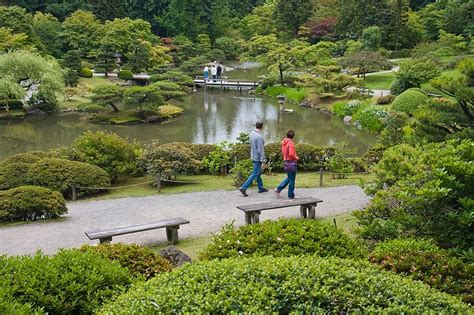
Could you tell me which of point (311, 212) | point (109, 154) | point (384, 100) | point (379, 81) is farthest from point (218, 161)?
point (379, 81)

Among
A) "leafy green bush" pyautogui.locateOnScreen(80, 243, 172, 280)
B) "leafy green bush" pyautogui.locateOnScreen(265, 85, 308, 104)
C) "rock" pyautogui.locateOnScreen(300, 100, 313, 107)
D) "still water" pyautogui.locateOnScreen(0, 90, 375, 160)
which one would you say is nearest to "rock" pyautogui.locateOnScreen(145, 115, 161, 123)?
"still water" pyautogui.locateOnScreen(0, 90, 375, 160)

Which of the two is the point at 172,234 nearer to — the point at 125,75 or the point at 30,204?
the point at 30,204

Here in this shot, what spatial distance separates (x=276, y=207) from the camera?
846 cm

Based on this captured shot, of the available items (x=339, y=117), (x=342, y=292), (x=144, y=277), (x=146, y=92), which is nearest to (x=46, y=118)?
(x=146, y=92)

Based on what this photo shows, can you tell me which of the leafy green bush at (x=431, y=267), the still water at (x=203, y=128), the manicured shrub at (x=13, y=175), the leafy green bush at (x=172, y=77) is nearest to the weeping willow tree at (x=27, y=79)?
the still water at (x=203, y=128)

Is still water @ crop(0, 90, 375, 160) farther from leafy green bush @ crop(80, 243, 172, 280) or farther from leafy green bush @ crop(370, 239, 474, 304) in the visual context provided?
leafy green bush @ crop(80, 243, 172, 280)

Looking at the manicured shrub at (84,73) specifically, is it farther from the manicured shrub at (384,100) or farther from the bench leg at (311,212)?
the bench leg at (311,212)

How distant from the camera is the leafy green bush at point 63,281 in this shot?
4059 mm

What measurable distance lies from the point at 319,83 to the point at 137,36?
1803 centimetres

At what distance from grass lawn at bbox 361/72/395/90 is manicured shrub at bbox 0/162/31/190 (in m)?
23.1

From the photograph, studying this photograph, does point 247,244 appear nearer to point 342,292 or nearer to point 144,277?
point 144,277

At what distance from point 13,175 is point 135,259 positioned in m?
7.53

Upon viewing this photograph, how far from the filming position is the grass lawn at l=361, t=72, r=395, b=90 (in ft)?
99.9

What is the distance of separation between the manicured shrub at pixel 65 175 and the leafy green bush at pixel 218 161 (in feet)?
9.57
